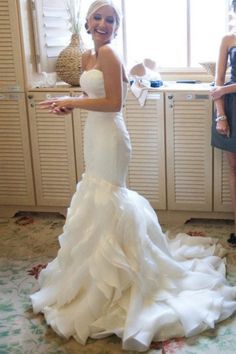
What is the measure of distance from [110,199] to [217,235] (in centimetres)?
113

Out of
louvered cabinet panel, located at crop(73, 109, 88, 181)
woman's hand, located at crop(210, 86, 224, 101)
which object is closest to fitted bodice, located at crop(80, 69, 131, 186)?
woman's hand, located at crop(210, 86, 224, 101)

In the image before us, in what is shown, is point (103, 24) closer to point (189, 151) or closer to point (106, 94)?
point (106, 94)

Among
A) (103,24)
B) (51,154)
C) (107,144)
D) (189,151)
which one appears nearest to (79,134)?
(51,154)

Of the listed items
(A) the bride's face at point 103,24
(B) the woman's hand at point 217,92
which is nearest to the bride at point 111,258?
(A) the bride's face at point 103,24

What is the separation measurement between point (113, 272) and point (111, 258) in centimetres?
6

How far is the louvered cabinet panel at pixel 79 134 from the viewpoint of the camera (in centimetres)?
328

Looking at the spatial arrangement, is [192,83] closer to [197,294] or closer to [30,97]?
[30,97]

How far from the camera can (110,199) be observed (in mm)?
2262

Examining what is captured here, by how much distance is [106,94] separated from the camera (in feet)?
6.96

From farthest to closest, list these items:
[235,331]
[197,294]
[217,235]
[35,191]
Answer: [35,191] < [217,235] < [197,294] < [235,331]

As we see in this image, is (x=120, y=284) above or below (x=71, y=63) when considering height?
below

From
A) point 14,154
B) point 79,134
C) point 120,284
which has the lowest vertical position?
point 120,284

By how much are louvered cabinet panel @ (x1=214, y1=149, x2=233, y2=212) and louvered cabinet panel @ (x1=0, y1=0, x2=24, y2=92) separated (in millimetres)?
1318

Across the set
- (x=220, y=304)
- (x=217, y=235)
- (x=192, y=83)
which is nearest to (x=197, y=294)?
(x=220, y=304)
